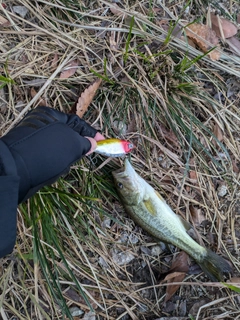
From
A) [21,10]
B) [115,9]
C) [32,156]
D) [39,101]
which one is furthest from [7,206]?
[115,9]

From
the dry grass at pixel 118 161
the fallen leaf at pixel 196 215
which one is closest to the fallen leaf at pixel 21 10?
the dry grass at pixel 118 161

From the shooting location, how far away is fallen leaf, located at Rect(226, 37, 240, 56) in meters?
3.34

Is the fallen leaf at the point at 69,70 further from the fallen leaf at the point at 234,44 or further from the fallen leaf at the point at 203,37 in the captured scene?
the fallen leaf at the point at 234,44

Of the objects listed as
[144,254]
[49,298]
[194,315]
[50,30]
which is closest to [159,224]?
[144,254]

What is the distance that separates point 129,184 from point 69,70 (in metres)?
1.01

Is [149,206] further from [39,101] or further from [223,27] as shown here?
[223,27]

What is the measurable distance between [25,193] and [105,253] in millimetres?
975

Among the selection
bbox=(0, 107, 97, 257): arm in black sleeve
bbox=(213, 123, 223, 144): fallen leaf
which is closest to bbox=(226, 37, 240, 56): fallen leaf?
bbox=(213, 123, 223, 144): fallen leaf

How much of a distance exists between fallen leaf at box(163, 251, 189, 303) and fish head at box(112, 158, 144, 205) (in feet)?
1.98

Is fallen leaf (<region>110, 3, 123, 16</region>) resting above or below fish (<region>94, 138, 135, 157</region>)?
above

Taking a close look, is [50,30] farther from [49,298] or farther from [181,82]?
[49,298]

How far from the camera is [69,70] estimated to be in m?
3.02

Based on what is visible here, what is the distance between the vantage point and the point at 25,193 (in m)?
2.30

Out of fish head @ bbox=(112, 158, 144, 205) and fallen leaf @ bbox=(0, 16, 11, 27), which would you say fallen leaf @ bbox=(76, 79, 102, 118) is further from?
fallen leaf @ bbox=(0, 16, 11, 27)
